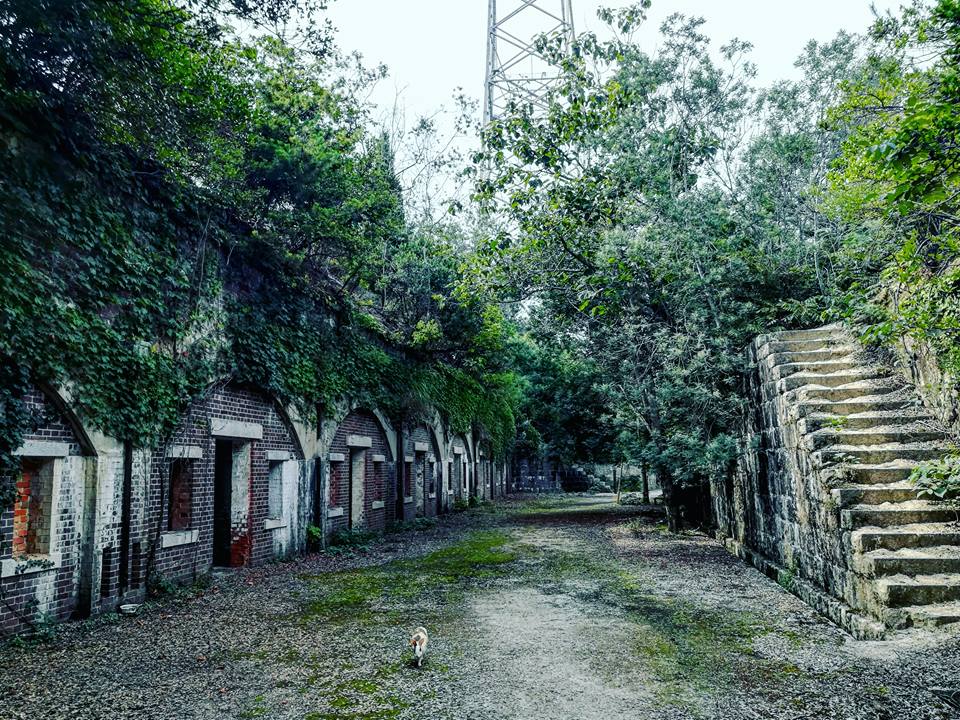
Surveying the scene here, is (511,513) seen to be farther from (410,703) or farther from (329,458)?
(410,703)

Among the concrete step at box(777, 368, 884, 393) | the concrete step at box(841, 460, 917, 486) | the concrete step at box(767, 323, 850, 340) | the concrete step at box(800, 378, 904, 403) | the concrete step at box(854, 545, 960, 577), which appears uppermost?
the concrete step at box(767, 323, 850, 340)

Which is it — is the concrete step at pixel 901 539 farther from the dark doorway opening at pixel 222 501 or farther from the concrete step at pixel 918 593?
the dark doorway opening at pixel 222 501

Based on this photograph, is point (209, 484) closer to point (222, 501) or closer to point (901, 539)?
point (222, 501)

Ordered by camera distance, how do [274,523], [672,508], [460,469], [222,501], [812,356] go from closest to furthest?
[812,356] → [222,501] → [274,523] → [672,508] → [460,469]

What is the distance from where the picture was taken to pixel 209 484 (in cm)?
953

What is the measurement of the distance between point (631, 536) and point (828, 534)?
7602 mm

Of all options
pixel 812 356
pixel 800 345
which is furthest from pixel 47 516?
pixel 800 345

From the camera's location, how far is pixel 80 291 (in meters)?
7.12

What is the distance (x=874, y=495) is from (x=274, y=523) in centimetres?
880

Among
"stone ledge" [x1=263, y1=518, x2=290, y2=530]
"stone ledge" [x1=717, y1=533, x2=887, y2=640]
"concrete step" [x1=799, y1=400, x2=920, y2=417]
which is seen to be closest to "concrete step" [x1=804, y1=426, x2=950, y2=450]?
"concrete step" [x1=799, y1=400, x2=920, y2=417]

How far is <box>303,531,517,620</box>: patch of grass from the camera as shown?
7.70m

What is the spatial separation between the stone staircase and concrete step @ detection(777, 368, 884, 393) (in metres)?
0.01

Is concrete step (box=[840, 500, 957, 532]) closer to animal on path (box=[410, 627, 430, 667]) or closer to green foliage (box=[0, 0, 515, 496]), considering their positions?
animal on path (box=[410, 627, 430, 667])

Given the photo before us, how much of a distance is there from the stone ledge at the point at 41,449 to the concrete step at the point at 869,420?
8.50 meters
